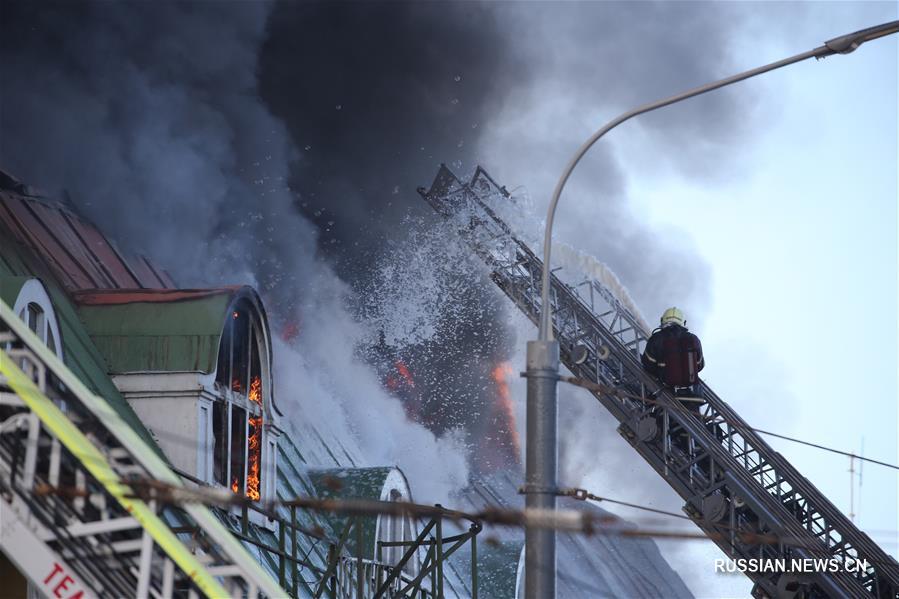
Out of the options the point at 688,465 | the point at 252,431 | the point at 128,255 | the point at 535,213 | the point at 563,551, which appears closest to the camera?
the point at 252,431

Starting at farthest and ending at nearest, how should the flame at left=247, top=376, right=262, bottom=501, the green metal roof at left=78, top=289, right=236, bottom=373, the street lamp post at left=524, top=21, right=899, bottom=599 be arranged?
the flame at left=247, top=376, right=262, bottom=501 < the green metal roof at left=78, top=289, right=236, bottom=373 < the street lamp post at left=524, top=21, right=899, bottom=599

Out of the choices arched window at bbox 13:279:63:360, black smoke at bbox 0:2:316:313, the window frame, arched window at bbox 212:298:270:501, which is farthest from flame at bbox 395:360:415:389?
arched window at bbox 13:279:63:360

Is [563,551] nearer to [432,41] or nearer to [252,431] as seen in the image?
[432,41]

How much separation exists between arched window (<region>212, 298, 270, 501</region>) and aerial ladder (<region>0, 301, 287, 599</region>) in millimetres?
4669

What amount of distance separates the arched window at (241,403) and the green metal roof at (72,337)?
91cm

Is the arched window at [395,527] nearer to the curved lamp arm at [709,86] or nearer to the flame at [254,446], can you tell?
the flame at [254,446]

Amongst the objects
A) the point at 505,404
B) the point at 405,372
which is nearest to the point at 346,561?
the point at 405,372

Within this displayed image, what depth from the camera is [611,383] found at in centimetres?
1817

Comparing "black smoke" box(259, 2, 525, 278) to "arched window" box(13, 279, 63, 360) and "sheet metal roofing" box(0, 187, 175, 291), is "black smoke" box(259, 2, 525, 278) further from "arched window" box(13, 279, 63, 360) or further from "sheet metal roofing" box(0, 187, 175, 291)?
"arched window" box(13, 279, 63, 360)

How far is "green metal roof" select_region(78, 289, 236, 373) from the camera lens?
12.2 metres

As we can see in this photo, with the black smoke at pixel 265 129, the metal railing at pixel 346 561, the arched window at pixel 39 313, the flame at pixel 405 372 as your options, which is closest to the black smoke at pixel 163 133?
the black smoke at pixel 265 129

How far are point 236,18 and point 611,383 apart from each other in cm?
778

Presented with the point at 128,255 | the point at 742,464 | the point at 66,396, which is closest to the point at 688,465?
the point at 742,464

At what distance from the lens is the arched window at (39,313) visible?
10297 mm
